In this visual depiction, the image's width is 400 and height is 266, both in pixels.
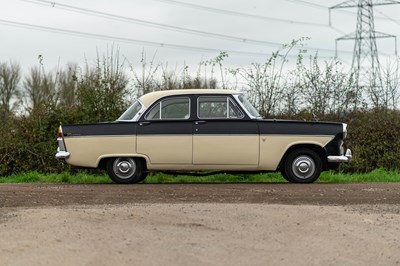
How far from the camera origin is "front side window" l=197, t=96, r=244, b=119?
13594 mm

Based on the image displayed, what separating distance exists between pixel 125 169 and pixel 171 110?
140 centimetres

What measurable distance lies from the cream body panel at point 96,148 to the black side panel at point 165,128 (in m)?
0.26

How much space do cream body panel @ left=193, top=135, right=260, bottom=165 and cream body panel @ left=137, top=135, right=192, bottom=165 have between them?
15 centimetres

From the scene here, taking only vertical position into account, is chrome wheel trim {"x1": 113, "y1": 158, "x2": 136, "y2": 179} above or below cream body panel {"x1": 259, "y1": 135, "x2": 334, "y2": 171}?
below

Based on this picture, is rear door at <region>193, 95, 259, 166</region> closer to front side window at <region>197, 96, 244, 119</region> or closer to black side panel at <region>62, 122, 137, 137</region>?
front side window at <region>197, 96, 244, 119</region>

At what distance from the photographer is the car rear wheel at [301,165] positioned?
542 inches

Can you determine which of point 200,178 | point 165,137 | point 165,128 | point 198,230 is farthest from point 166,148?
point 198,230

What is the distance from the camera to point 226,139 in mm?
13484

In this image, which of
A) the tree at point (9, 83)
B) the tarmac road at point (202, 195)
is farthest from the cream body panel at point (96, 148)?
the tree at point (9, 83)

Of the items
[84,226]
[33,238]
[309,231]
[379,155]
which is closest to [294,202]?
[309,231]

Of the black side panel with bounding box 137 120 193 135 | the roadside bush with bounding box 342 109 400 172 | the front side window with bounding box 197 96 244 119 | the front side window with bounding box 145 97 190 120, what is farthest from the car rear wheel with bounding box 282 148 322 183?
the roadside bush with bounding box 342 109 400 172

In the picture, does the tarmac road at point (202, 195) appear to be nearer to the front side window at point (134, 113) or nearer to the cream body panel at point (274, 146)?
the cream body panel at point (274, 146)

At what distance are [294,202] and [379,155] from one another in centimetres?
842

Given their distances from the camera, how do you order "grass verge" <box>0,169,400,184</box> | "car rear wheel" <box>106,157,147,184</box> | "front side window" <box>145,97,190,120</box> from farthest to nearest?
1. "grass verge" <box>0,169,400,184</box>
2. "car rear wheel" <box>106,157,147,184</box>
3. "front side window" <box>145,97,190,120</box>
